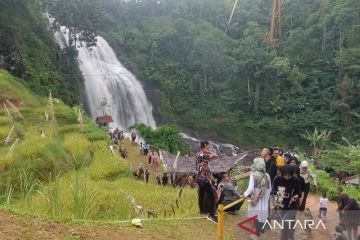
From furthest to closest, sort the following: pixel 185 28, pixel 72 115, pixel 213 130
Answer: pixel 185 28, pixel 213 130, pixel 72 115

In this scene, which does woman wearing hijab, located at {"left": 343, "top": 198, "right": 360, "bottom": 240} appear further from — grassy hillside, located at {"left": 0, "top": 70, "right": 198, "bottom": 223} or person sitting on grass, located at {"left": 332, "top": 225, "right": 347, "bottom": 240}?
grassy hillside, located at {"left": 0, "top": 70, "right": 198, "bottom": 223}

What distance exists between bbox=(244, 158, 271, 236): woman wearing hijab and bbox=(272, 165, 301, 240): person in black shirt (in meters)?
0.20

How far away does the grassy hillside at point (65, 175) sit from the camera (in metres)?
6.08

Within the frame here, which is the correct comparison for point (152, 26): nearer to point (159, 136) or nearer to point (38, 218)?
point (159, 136)

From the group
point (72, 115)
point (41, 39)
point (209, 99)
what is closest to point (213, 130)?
point (209, 99)

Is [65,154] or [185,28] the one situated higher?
[185,28]

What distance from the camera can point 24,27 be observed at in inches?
1089

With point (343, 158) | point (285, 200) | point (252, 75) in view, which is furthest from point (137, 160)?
point (252, 75)

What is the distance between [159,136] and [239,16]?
30.4m

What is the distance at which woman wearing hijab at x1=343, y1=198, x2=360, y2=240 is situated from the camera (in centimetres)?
483

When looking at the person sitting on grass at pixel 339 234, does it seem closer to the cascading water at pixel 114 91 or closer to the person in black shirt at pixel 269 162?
the person in black shirt at pixel 269 162

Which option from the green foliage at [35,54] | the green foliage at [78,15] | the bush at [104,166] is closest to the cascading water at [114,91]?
the green foliage at [35,54]

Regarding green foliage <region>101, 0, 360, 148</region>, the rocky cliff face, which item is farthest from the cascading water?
the rocky cliff face

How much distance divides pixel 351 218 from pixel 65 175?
24.3 ft
